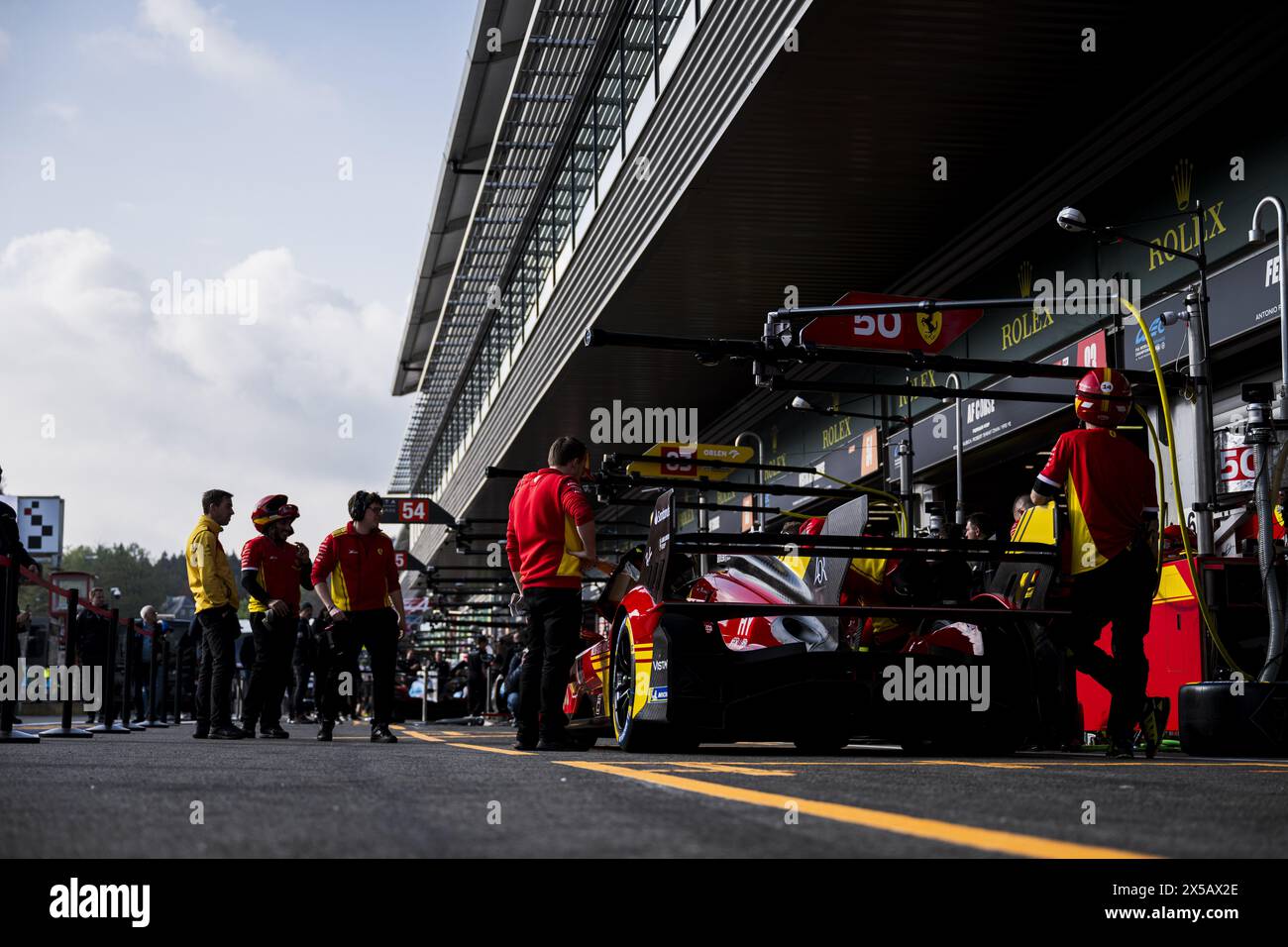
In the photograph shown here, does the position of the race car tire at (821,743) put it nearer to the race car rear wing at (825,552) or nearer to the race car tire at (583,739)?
the race car rear wing at (825,552)

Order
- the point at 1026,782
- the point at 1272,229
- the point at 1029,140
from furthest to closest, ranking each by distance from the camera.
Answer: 1. the point at 1029,140
2. the point at 1272,229
3. the point at 1026,782

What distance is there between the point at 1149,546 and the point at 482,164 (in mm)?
20838

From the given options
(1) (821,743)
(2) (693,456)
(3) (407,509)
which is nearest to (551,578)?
(1) (821,743)

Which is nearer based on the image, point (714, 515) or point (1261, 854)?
point (1261, 854)

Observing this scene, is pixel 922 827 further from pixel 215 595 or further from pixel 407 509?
pixel 407 509

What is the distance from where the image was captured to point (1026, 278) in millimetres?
16109

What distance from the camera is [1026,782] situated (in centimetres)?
Result: 482

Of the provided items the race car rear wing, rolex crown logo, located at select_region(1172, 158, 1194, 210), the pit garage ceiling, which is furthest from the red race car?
rolex crown logo, located at select_region(1172, 158, 1194, 210)

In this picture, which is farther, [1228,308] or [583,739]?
[1228,308]

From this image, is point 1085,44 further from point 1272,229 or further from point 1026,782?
point 1026,782

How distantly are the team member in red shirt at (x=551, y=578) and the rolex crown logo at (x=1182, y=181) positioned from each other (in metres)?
6.89

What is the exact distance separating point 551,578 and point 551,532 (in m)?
0.27

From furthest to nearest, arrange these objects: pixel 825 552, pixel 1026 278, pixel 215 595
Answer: pixel 1026 278 → pixel 215 595 → pixel 825 552

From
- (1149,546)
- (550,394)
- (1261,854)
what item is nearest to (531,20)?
(550,394)
